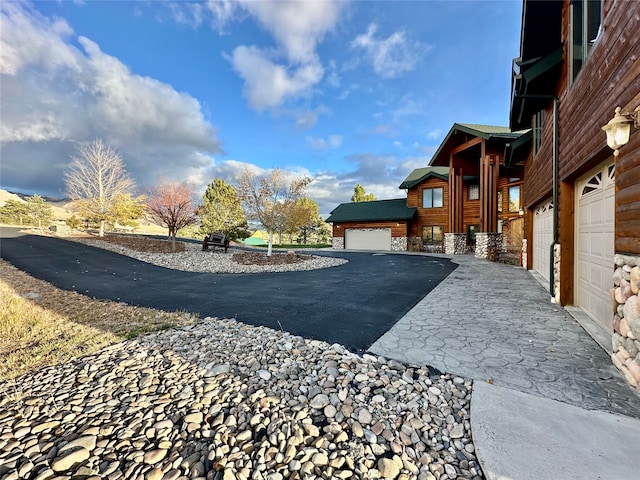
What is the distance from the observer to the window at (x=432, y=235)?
64.9ft

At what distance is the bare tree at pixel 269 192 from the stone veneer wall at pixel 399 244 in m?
10.8

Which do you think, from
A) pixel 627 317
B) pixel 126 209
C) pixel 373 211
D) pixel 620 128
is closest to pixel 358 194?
pixel 373 211

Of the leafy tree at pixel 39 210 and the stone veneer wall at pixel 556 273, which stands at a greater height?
the leafy tree at pixel 39 210

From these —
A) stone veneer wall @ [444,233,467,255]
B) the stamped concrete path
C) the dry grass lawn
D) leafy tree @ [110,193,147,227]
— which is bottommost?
the stamped concrete path

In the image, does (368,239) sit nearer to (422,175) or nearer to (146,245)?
(422,175)

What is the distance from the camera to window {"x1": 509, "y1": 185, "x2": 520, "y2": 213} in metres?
16.5

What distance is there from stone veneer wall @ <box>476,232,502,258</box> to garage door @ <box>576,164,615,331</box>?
10.2 m

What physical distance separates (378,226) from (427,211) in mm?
3930

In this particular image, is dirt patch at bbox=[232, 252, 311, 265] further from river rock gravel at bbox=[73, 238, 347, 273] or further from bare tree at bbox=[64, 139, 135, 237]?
bare tree at bbox=[64, 139, 135, 237]

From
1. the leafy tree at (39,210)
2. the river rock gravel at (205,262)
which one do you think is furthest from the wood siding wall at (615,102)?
the leafy tree at (39,210)

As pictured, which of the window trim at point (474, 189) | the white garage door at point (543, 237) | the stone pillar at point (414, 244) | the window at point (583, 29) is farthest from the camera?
the stone pillar at point (414, 244)

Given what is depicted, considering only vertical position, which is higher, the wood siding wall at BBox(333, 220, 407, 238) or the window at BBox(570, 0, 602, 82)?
the window at BBox(570, 0, 602, 82)

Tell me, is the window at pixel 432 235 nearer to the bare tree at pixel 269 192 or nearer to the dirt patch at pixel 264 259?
the dirt patch at pixel 264 259

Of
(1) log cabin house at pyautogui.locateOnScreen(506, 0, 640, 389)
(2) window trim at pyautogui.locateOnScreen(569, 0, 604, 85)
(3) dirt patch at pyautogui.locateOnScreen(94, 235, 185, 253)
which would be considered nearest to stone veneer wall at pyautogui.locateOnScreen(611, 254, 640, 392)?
(1) log cabin house at pyautogui.locateOnScreen(506, 0, 640, 389)
